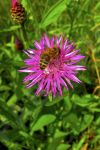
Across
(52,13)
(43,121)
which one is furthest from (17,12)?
(43,121)

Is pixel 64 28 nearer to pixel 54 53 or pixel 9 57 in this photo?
pixel 9 57

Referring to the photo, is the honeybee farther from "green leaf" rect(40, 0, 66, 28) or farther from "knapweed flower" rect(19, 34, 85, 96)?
"green leaf" rect(40, 0, 66, 28)

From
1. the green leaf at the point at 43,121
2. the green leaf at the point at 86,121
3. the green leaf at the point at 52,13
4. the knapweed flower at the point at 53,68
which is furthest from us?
the green leaf at the point at 86,121

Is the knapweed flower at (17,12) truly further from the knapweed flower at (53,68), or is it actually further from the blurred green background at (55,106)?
the knapweed flower at (53,68)

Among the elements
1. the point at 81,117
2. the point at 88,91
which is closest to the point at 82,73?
the point at 81,117

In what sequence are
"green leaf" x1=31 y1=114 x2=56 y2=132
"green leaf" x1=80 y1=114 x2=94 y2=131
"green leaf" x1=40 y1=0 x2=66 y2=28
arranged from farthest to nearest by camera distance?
"green leaf" x1=80 y1=114 x2=94 y2=131
"green leaf" x1=31 y1=114 x2=56 y2=132
"green leaf" x1=40 y1=0 x2=66 y2=28

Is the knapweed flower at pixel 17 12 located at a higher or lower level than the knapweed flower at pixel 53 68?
higher

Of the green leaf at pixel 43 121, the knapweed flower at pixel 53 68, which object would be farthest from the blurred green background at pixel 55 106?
the knapweed flower at pixel 53 68

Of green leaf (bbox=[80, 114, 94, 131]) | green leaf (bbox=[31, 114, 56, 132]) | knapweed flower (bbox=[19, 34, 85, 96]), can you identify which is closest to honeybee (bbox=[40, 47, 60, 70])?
knapweed flower (bbox=[19, 34, 85, 96])
